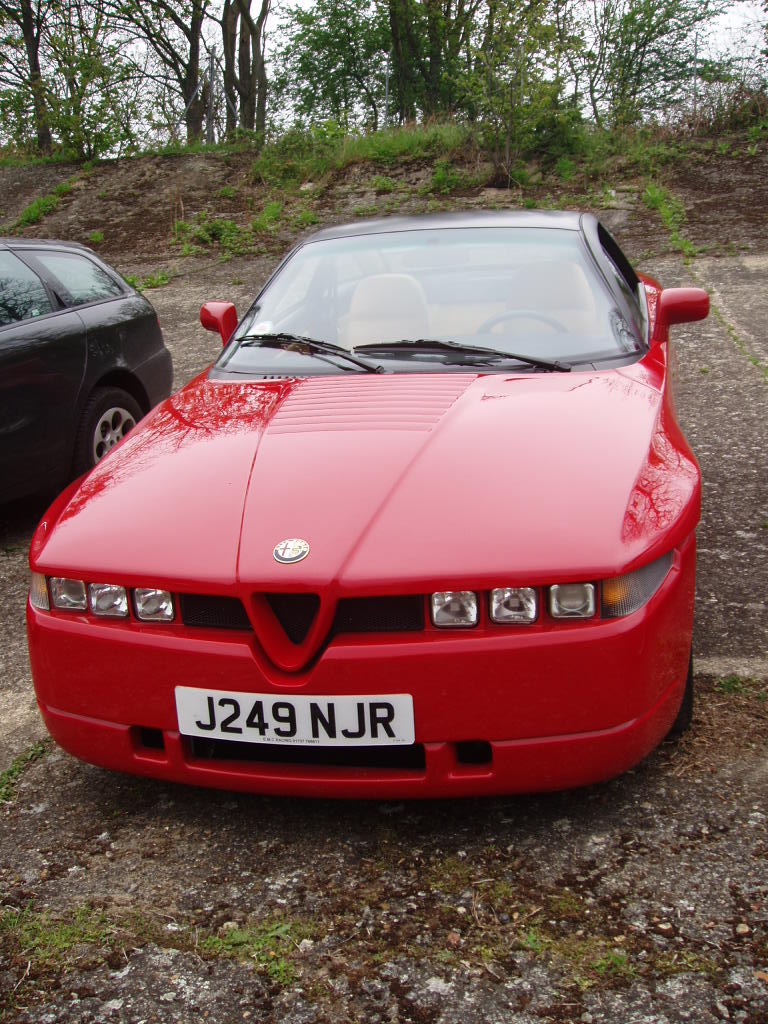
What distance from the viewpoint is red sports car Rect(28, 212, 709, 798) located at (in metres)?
2.09

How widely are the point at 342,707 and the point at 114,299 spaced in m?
4.27

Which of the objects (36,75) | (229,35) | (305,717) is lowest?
(305,717)

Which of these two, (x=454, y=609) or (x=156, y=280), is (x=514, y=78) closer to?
(x=156, y=280)

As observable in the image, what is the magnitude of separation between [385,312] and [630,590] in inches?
65.8

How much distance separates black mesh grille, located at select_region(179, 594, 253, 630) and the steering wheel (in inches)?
60.4

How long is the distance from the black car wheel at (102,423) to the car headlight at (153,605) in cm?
279

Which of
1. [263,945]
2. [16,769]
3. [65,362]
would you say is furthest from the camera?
[65,362]

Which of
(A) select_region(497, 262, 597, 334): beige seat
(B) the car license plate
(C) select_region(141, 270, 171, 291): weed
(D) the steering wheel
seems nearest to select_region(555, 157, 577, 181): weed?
(C) select_region(141, 270, 171, 291): weed

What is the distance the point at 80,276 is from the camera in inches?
220

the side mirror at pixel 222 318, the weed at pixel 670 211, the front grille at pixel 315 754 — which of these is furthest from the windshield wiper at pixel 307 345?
the weed at pixel 670 211

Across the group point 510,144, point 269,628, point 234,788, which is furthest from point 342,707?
point 510,144

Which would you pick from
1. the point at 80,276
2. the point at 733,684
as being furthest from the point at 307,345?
the point at 80,276

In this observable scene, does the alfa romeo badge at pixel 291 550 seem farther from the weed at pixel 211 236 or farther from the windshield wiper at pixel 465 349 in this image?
the weed at pixel 211 236

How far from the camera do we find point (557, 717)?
2.12 meters
